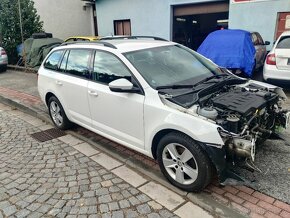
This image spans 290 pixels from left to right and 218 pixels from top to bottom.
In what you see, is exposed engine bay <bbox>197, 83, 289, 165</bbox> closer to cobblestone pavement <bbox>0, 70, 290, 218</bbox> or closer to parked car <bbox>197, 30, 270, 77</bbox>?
cobblestone pavement <bbox>0, 70, 290, 218</bbox>

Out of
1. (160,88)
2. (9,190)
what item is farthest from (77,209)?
(160,88)

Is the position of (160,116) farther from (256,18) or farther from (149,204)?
(256,18)

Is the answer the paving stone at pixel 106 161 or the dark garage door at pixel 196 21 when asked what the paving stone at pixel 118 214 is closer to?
the paving stone at pixel 106 161

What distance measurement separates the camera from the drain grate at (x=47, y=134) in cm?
515

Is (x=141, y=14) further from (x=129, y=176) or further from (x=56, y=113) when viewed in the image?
(x=129, y=176)

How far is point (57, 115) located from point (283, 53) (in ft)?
17.6

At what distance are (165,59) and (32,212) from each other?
2.59 metres

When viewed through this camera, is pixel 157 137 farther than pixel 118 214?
Yes

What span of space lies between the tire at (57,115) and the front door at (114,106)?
106 cm

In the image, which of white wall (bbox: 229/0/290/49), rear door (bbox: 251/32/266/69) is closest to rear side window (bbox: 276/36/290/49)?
rear door (bbox: 251/32/266/69)

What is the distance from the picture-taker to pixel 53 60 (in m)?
5.43

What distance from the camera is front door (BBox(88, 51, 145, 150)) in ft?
12.1

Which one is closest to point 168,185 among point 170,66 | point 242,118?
point 242,118

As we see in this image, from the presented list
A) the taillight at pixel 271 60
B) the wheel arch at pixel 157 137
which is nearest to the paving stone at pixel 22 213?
the wheel arch at pixel 157 137
